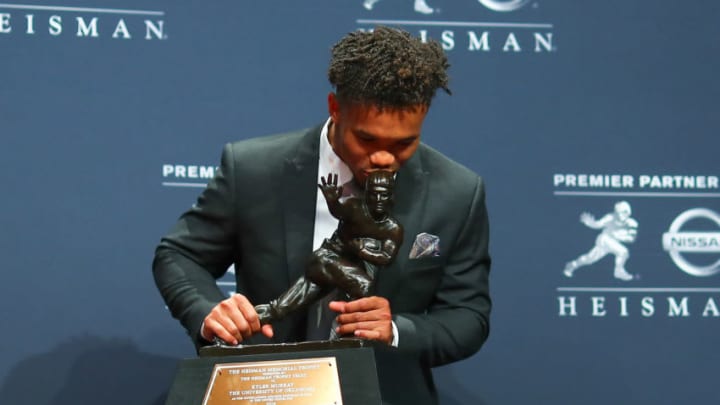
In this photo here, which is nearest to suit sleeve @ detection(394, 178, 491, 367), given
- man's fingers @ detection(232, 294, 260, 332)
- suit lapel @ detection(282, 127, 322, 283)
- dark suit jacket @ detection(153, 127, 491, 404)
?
dark suit jacket @ detection(153, 127, 491, 404)

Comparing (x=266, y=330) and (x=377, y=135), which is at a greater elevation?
(x=377, y=135)

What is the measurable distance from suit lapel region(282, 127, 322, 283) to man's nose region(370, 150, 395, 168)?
0.22 meters

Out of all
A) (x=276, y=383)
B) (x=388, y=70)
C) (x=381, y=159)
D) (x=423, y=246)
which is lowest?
(x=276, y=383)

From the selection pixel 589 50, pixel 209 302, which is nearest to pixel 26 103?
pixel 209 302

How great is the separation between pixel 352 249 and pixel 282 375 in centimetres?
21

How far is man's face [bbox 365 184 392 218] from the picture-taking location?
1462 mm

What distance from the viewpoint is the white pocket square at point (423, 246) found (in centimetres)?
169

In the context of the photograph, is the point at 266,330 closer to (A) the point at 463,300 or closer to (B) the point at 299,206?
(B) the point at 299,206

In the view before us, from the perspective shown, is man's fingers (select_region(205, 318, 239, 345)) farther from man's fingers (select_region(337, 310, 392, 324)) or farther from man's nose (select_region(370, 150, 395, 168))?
man's nose (select_region(370, 150, 395, 168))

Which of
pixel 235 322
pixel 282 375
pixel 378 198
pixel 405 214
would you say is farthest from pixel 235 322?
pixel 405 214

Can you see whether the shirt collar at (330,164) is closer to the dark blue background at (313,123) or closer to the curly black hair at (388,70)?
the curly black hair at (388,70)

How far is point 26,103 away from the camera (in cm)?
222

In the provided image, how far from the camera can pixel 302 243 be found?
5.58 feet

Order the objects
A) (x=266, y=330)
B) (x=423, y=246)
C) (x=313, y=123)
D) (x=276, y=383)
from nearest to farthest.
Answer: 1. (x=276, y=383)
2. (x=266, y=330)
3. (x=423, y=246)
4. (x=313, y=123)
